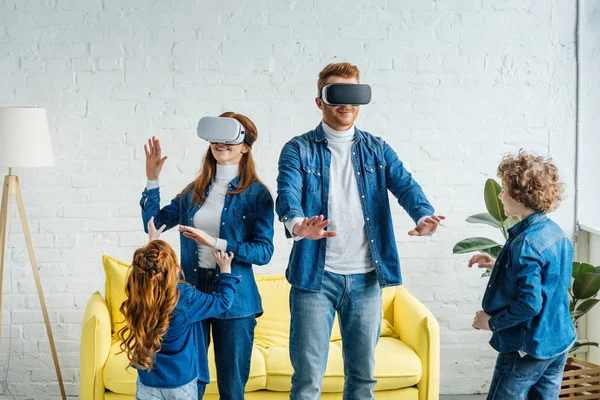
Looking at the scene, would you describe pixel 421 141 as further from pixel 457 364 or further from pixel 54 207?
pixel 54 207

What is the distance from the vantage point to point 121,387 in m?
3.48

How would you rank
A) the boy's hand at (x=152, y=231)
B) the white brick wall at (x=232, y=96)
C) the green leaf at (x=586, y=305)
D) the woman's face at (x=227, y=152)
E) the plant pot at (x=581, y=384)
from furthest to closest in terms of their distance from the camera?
the white brick wall at (x=232, y=96) → the green leaf at (x=586, y=305) → the plant pot at (x=581, y=384) → the woman's face at (x=227, y=152) → the boy's hand at (x=152, y=231)

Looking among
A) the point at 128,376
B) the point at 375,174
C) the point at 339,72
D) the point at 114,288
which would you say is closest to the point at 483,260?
the point at 375,174

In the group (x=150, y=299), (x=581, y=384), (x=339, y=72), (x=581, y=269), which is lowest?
(x=581, y=384)

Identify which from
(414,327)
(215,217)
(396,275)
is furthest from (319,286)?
(414,327)

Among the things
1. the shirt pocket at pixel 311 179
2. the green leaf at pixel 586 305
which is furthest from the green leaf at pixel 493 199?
the shirt pocket at pixel 311 179

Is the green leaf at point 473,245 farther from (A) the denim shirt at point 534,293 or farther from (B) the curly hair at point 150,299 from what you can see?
(B) the curly hair at point 150,299

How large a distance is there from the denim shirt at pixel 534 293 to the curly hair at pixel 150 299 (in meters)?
1.09

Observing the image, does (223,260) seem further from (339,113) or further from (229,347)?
(339,113)

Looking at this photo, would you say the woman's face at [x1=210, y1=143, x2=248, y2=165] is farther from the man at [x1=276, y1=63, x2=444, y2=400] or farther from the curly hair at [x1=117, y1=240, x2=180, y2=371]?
the curly hair at [x1=117, y1=240, x2=180, y2=371]

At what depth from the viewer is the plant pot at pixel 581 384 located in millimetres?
3734

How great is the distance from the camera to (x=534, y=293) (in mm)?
2482

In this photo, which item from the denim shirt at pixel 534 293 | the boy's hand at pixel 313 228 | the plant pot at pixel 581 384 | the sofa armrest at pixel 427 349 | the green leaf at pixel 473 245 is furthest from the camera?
the green leaf at pixel 473 245

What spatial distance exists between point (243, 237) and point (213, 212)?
0.14m
